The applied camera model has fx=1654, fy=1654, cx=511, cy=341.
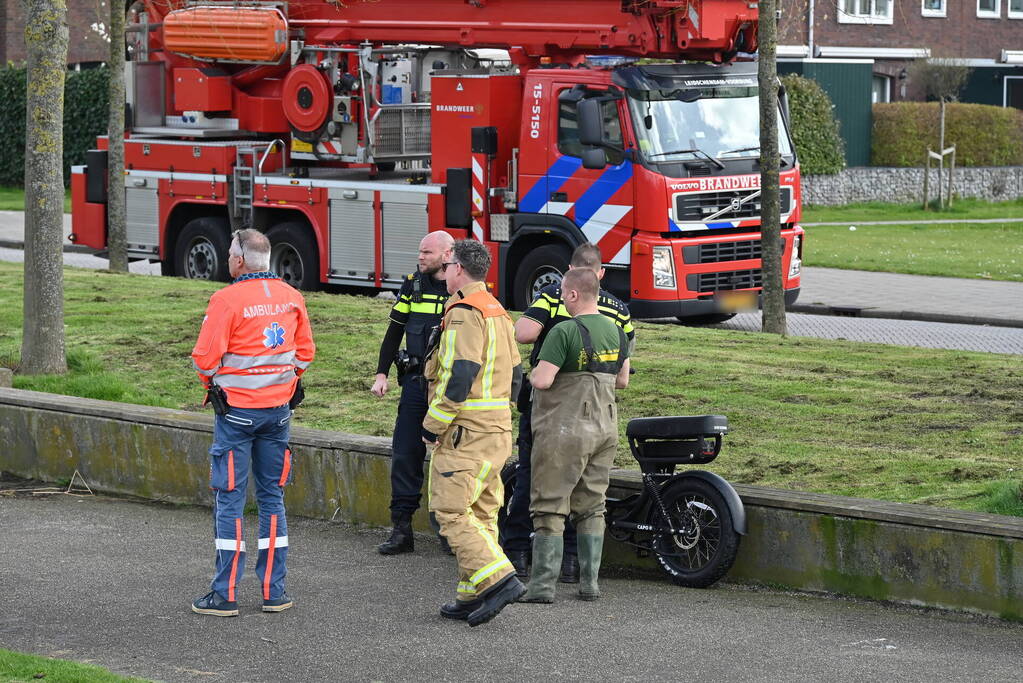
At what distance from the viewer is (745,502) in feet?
25.0

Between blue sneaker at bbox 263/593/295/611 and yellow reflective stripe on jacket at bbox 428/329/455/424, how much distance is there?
1054 millimetres

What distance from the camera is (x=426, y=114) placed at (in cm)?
1869

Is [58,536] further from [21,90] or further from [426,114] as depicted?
[21,90]

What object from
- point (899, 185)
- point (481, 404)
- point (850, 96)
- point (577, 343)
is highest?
point (850, 96)

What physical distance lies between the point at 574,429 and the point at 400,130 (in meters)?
11.9

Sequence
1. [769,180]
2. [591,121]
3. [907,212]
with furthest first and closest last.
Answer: [907,212] → [591,121] → [769,180]

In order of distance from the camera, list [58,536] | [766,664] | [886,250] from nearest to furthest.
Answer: [766,664]
[58,536]
[886,250]

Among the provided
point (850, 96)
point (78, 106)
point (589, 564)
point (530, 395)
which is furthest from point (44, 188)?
point (850, 96)

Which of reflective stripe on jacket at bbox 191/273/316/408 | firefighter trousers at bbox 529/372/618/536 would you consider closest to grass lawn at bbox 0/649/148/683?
reflective stripe on jacket at bbox 191/273/316/408

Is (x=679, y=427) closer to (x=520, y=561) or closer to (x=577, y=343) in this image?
(x=577, y=343)

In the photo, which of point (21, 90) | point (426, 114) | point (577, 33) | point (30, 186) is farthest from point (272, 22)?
point (21, 90)

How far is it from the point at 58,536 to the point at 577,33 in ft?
32.3

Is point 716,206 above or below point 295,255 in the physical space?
above

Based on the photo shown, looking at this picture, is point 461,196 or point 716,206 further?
point 461,196
